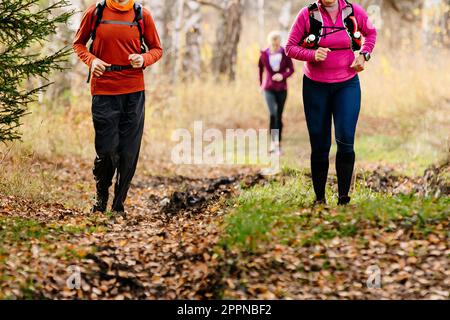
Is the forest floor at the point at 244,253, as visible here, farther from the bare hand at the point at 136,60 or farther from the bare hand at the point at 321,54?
the bare hand at the point at 136,60

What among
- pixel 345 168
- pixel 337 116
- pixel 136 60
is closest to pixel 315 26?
pixel 337 116

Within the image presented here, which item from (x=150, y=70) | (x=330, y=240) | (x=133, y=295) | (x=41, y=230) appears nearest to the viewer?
(x=133, y=295)

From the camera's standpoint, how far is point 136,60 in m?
8.11

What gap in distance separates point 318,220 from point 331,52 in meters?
1.65

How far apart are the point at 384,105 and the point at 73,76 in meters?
6.76

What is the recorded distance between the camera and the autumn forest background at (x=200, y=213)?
6.13m

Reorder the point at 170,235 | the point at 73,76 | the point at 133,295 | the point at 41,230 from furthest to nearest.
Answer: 1. the point at 73,76
2. the point at 170,235
3. the point at 41,230
4. the point at 133,295

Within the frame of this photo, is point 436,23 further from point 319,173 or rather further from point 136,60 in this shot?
point 136,60

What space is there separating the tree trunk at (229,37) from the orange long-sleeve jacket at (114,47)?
522 inches

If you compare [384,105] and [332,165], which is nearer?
[332,165]

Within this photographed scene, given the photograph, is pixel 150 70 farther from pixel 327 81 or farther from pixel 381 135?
pixel 327 81

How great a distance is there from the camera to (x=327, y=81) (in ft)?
25.4

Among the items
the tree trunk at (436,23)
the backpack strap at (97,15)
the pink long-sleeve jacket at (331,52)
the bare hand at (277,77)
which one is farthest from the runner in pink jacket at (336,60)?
the tree trunk at (436,23)
